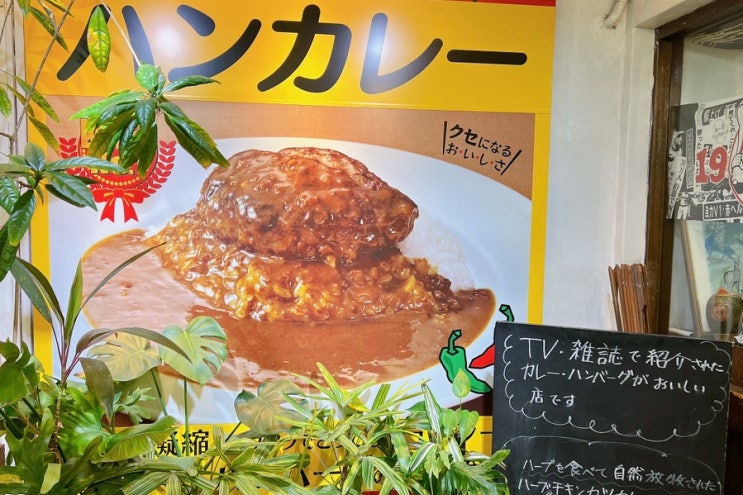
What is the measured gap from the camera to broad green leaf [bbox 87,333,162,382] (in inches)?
60.7

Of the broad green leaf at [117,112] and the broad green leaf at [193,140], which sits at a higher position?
the broad green leaf at [117,112]

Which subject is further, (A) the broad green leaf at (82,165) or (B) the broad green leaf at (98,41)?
(B) the broad green leaf at (98,41)

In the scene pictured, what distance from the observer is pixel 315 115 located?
183 cm

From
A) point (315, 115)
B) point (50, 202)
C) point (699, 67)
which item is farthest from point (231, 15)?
point (699, 67)

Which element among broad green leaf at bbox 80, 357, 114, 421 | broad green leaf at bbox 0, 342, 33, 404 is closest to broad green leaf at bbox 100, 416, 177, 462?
broad green leaf at bbox 80, 357, 114, 421

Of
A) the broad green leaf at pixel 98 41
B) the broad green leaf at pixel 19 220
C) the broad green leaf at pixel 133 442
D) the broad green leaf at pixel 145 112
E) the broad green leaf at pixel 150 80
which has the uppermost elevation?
the broad green leaf at pixel 98 41

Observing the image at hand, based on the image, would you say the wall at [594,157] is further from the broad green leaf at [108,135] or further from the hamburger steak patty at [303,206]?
the broad green leaf at [108,135]

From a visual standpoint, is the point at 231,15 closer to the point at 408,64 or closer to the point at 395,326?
the point at 408,64

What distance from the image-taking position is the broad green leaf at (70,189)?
3.37 ft

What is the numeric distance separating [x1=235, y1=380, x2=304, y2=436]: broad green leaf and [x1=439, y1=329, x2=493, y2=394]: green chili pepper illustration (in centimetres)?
57

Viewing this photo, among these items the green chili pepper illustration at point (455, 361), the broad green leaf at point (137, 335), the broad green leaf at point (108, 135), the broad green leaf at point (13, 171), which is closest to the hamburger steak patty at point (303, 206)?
the green chili pepper illustration at point (455, 361)

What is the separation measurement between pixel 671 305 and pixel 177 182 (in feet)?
6.21

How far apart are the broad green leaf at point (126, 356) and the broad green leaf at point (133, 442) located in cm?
39

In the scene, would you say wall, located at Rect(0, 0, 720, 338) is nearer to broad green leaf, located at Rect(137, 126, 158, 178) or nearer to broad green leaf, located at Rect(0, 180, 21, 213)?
broad green leaf, located at Rect(137, 126, 158, 178)
